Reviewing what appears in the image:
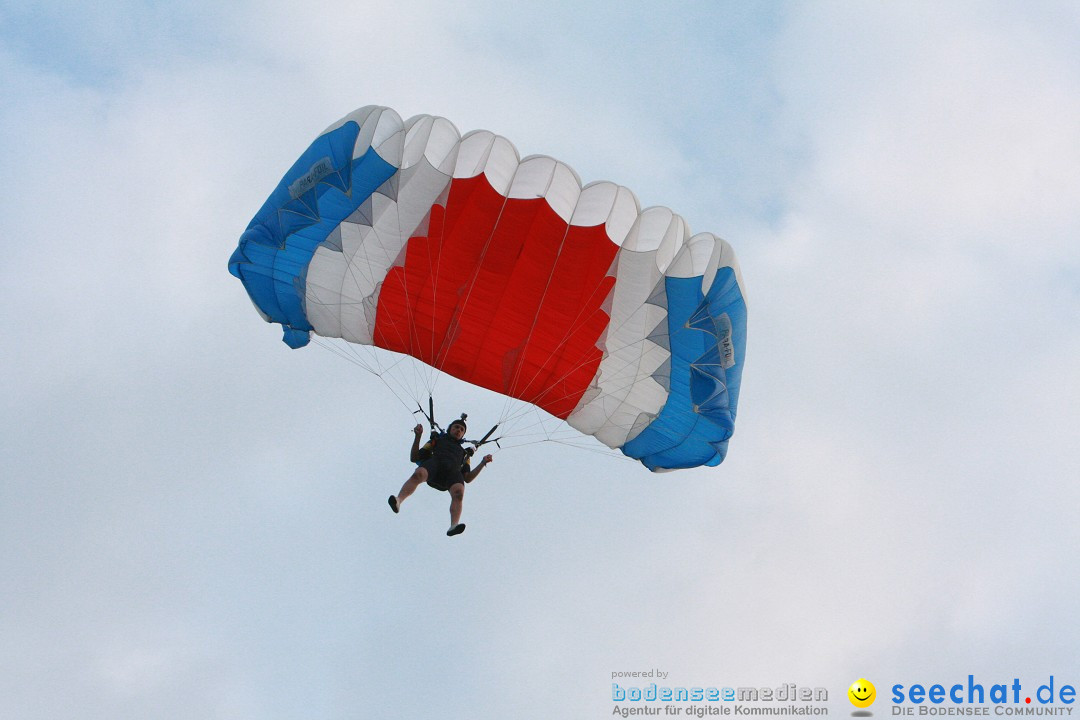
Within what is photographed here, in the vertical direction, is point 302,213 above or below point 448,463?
above

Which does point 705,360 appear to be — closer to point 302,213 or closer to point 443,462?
point 443,462

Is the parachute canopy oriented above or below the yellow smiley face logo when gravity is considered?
above

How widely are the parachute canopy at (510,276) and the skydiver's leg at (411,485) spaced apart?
2033 millimetres

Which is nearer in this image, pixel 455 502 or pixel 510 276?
pixel 455 502

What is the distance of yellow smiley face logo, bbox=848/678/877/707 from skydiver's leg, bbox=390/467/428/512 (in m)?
6.58

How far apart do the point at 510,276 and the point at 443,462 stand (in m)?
2.23

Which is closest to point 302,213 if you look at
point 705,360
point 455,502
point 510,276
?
point 510,276

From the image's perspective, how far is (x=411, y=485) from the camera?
1204 centimetres

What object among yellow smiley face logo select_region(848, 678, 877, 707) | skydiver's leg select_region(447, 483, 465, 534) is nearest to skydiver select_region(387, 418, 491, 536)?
skydiver's leg select_region(447, 483, 465, 534)

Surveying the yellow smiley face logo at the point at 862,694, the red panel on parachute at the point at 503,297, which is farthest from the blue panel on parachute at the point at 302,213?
the yellow smiley face logo at the point at 862,694

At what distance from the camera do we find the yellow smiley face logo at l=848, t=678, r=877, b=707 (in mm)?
14938

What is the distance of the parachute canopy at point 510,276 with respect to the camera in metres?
12.8

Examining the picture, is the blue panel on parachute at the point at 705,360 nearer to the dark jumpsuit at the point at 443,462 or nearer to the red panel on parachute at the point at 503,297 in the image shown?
the red panel on parachute at the point at 503,297

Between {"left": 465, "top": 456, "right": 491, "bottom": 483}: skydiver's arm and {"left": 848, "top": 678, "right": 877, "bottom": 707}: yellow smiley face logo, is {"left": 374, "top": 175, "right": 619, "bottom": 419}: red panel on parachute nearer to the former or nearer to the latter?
{"left": 465, "top": 456, "right": 491, "bottom": 483}: skydiver's arm
